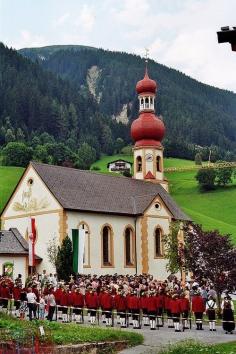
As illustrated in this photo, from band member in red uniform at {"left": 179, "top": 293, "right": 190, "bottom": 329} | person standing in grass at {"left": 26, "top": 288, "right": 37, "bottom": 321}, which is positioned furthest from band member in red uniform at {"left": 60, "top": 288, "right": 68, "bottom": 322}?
band member in red uniform at {"left": 179, "top": 293, "right": 190, "bottom": 329}

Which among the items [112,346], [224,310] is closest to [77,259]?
[224,310]

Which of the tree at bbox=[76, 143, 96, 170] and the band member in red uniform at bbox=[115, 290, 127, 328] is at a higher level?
the tree at bbox=[76, 143, 96, 170]

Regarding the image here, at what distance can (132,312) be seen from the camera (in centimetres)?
2748

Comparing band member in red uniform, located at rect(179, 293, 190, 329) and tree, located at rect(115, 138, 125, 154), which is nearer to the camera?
band member in red uniform, located at rect(179, 293, 190, 329)

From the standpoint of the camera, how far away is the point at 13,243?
1823 inches

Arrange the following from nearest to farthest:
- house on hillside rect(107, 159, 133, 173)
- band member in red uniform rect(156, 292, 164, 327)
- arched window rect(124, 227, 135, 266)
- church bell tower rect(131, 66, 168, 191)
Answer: band member in red uniform rect(156, 292, 164, 327) < arched window rect(124, 227, 135, 266) < church bell tower rect(131, 66, 168, 191) < house on hillside rect(107, 159, 133, 173)

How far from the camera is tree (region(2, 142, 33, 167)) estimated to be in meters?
111

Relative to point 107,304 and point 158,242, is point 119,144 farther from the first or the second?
point 107,304

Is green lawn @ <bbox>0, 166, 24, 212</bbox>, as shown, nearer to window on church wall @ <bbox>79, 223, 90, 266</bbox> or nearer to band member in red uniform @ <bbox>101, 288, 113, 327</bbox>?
window on church wall @ <bbox>79, 223, 90, 266</bbox>

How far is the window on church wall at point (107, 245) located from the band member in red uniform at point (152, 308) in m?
21.5

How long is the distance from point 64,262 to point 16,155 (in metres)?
72.2

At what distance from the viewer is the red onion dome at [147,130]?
63.0 meters

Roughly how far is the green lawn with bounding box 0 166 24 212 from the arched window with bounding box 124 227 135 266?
3133 centimetres

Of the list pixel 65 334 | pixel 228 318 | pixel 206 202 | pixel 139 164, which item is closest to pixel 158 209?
pixel 139 164
